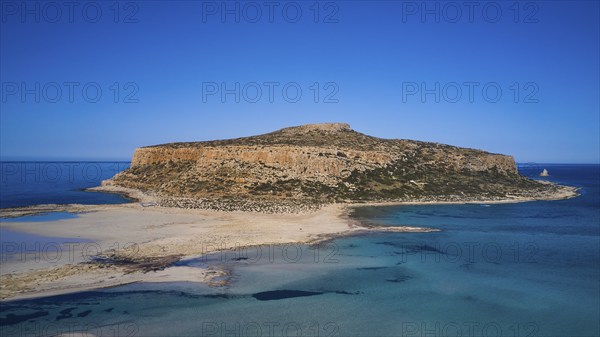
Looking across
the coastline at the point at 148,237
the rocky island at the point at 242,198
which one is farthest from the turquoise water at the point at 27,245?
the coastline at the point at 148,237

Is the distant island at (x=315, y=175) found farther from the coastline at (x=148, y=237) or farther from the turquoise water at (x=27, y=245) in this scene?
the turquoise water at (x=27, y=245)

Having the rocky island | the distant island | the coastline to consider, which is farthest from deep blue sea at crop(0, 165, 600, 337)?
the distant island

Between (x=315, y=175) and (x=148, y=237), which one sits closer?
(x=148, y=237)

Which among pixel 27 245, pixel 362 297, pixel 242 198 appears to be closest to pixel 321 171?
pixel 242 198

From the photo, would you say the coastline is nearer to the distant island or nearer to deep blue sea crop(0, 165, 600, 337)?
deep blue sea crop(0, 165, 600, 337)

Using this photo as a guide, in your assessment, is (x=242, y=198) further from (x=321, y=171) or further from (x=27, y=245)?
(x=27, y=245)
